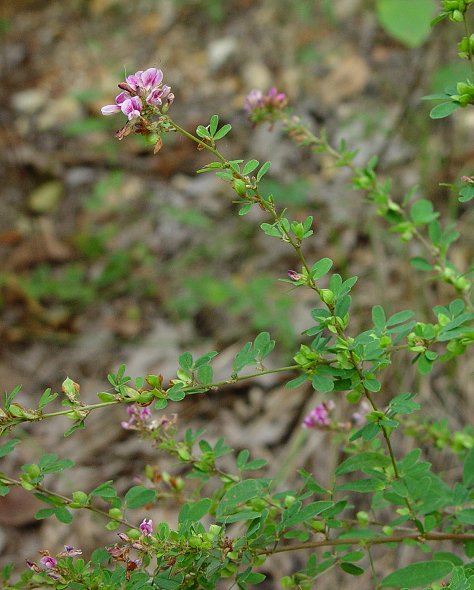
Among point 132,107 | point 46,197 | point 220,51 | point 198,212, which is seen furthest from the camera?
point 220,51

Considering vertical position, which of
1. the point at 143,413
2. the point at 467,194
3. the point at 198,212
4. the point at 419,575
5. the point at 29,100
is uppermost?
the point at 467,194

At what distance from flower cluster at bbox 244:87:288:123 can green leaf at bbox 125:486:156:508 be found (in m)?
0.71

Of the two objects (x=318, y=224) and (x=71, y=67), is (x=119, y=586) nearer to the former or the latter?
(x=318, y=224)

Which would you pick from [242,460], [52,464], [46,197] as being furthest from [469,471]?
[46,197]

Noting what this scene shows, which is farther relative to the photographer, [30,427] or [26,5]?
[26,5]

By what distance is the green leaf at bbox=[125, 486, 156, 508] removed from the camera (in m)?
1.05

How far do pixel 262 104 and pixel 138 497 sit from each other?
0.74 meters

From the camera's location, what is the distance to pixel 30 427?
2.62 metres

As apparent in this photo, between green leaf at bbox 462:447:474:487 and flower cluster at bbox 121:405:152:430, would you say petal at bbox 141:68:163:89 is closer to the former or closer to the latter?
flower cluster at bbox 121:405:152:430

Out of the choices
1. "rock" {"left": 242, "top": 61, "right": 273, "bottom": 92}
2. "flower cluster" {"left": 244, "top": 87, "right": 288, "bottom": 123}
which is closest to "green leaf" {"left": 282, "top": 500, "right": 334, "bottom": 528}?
"flower cluster" {"left": 244, "top": 87, "right": 288, "bottom": 123}

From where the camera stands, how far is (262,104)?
53.9 inches

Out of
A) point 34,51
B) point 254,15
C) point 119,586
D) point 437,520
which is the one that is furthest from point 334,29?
point 119,586

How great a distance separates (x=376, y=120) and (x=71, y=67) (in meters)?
2.09

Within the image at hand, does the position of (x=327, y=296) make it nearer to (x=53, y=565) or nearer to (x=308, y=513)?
(x=308, y=513)
